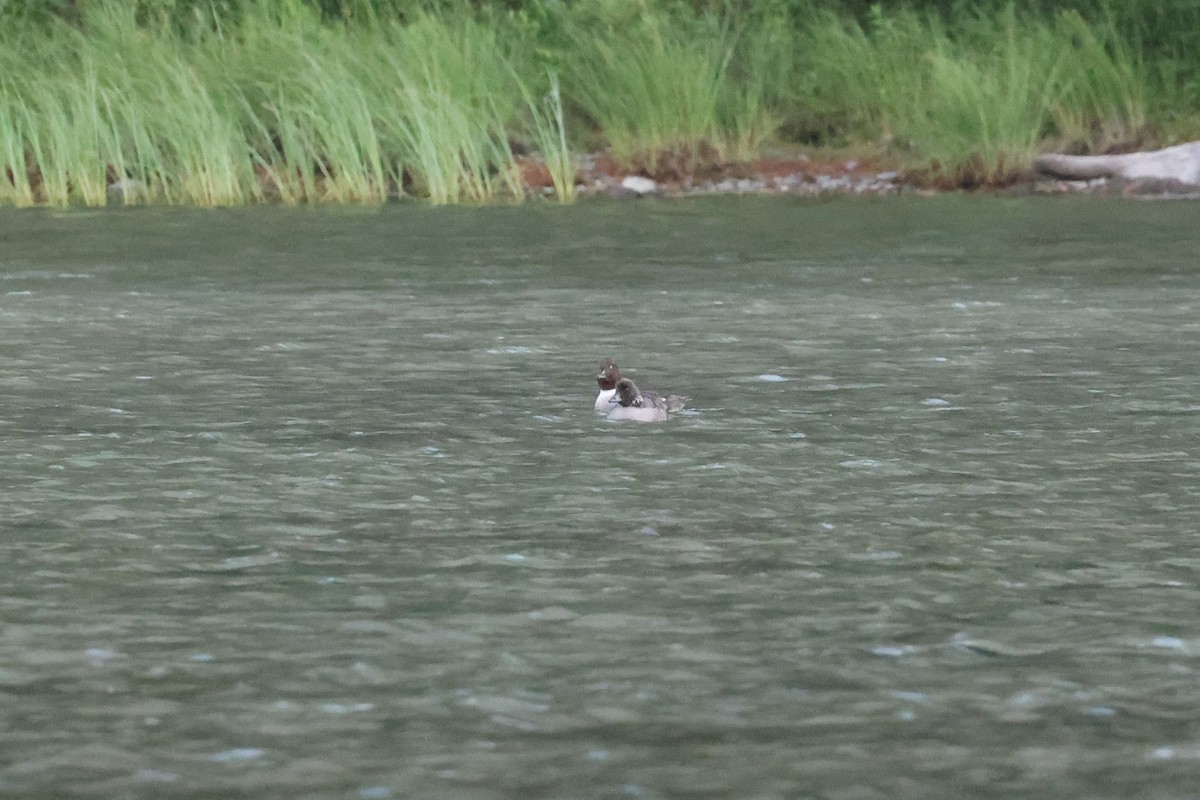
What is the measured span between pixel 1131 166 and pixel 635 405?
15728 millimetres

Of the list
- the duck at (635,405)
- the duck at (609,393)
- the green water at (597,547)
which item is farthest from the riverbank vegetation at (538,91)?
the duck at (635,405)

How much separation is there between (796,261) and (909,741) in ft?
40.3

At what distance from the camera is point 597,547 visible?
7.24 m

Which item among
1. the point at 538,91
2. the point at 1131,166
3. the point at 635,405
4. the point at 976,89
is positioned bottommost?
the point at 635,405

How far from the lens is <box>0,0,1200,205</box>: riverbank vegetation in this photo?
21.6m

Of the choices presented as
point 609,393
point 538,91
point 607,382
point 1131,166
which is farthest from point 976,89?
point 609,393

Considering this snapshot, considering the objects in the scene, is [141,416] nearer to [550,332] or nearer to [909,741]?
[550,332]

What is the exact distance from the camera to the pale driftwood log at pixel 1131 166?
24031mm

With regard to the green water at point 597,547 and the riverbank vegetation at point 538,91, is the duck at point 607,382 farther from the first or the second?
the riverbank vegetation at point 538,91

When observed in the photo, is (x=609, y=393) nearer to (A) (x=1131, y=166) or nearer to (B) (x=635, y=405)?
(B) (x=635, y=405)

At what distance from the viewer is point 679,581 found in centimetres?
679

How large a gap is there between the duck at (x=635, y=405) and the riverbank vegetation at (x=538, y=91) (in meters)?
11.6

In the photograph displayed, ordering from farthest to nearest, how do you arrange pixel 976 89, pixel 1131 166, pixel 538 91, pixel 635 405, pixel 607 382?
pixel 538 91 < pixel 1131 166 < pixel 976 89 < pixel 607 382 < pixel 635 405

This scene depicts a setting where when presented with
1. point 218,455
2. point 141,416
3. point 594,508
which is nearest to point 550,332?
point 141,416
